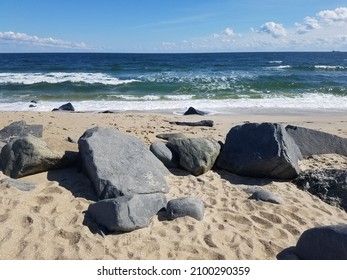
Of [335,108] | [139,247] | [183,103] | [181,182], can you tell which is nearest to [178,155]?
[181,182]

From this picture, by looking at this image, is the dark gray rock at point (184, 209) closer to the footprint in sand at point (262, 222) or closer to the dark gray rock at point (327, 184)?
the footprint in sand at point (262, 222)

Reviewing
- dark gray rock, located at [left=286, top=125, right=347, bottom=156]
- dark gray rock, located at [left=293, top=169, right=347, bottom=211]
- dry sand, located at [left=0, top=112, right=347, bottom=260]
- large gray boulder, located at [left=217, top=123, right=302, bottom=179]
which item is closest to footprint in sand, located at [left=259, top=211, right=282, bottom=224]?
dry sand, located at [left=0, top=112, right=347, bottom=260]

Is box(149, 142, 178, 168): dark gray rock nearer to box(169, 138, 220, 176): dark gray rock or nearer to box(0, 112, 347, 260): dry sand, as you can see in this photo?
box(169, 138, 220, 176): dark gray rock

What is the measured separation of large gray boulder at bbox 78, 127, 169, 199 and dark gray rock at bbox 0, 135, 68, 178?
521mm

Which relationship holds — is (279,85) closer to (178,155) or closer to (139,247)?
(178,155)

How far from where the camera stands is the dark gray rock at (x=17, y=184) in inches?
195

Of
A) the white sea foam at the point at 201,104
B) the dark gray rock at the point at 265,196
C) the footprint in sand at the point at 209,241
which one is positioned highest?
the dark gray rock at the point at 265,196

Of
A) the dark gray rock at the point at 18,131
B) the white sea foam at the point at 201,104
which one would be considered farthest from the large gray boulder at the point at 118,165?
the white sea foam at the point at 201,104

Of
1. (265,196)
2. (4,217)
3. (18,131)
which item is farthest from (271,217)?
(18,131)

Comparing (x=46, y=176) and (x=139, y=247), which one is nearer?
(x=139, y=247)

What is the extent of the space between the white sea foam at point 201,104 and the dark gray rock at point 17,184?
10.4 meters

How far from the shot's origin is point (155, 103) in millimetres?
17203

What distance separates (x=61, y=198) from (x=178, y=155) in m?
2.24

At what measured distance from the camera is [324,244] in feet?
11.4
